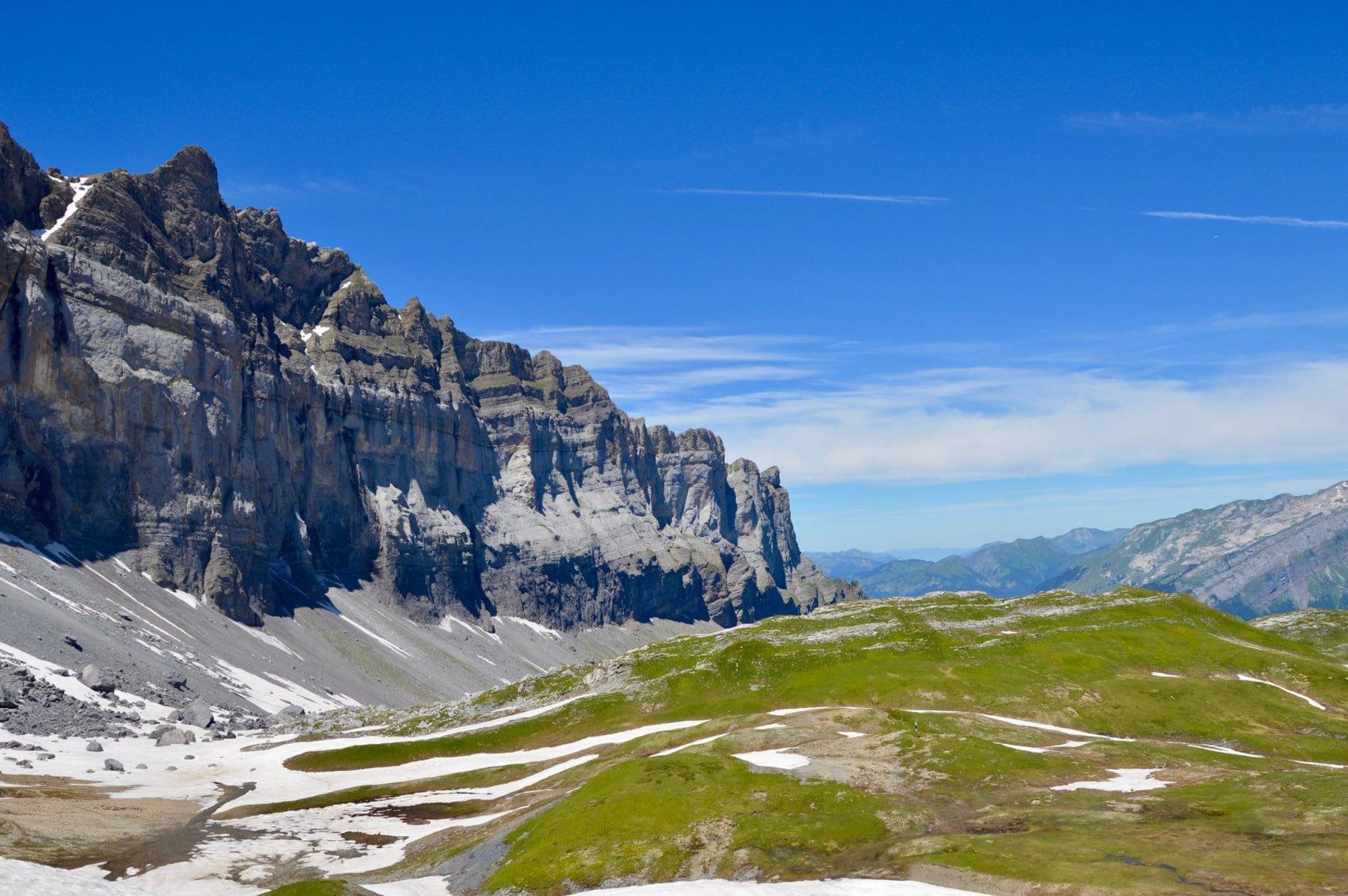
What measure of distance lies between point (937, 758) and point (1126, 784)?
11.7m

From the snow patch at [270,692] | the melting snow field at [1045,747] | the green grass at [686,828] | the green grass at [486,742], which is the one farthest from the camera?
the snow patch at [270,692]

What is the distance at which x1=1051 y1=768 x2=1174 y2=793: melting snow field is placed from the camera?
62062 mm

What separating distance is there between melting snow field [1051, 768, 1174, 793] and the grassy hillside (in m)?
0.68

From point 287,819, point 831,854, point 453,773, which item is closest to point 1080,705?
point 831,854

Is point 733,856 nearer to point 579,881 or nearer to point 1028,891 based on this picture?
point 579,881

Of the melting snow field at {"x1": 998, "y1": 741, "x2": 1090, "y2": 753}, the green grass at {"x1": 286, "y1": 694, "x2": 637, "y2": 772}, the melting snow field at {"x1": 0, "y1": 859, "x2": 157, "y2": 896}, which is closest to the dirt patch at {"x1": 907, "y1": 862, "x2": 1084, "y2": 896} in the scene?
the melting snow field at {"x1": 998, "y1": 741, "x2": 1090, "y2": 753}

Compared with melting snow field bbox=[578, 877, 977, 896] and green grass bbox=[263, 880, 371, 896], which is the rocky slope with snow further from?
melting snow field bbox=[578, 877, 977, 896]

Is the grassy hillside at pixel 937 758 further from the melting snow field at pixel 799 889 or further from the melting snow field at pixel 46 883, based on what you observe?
the melting snow field at pixel 46 883

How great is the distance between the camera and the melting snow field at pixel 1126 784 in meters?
62.1

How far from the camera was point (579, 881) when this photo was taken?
48719mm

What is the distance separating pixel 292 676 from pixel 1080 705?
161m

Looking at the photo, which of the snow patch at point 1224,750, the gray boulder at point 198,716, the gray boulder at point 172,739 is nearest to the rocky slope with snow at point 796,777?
the snow patch at point 1224,750

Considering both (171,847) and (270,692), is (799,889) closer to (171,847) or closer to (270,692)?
(171,847)

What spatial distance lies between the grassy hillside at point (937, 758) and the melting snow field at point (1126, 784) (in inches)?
26.8
